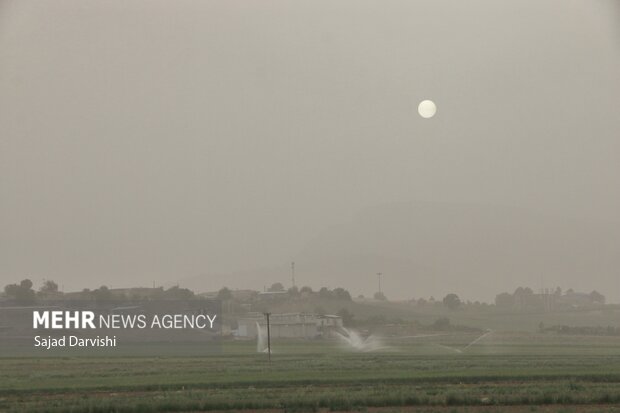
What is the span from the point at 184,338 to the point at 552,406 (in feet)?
374

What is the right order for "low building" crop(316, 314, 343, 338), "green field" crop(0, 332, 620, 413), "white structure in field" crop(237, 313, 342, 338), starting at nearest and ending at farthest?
"green field" crop(0, 332, 620, 413) → "white structure in field" crop(237, 313, 342, 338) → "low building" crop(316, 314, 343, 338)

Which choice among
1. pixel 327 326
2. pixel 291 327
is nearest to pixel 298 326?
pixel 291 327

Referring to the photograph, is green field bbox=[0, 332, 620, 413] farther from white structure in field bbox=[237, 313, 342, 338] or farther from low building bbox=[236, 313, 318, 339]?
white structure in field bbox=[237, 313, 342, 338]

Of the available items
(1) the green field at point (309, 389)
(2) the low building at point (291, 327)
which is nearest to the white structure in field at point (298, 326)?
(2) the low building at point (291, 327)

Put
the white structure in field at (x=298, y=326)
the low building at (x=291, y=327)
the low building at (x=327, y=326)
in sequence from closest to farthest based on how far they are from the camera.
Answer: the low building at (x=291, y=327) → the white structure in field at (x=298, y=326) → the low building at (x=327, y=326)

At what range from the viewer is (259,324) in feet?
529

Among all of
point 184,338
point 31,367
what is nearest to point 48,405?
point 31,367

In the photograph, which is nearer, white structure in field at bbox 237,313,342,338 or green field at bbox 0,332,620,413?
green field at bbox 0,332,620,413

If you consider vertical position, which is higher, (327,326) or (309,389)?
(327,326)

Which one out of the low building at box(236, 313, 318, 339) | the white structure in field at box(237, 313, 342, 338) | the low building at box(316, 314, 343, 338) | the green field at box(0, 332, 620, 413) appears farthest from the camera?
the low building at box(316, 314, 343, 338)

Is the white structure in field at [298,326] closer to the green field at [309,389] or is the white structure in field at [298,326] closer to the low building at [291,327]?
the low building at [291,327]

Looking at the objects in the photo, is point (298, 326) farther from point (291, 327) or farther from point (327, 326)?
point (327, 326)

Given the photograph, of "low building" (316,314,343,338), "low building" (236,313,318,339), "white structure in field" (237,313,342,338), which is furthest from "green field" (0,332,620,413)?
"low building" (316,314,343,338)

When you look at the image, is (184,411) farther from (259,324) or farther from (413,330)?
(413,330)
